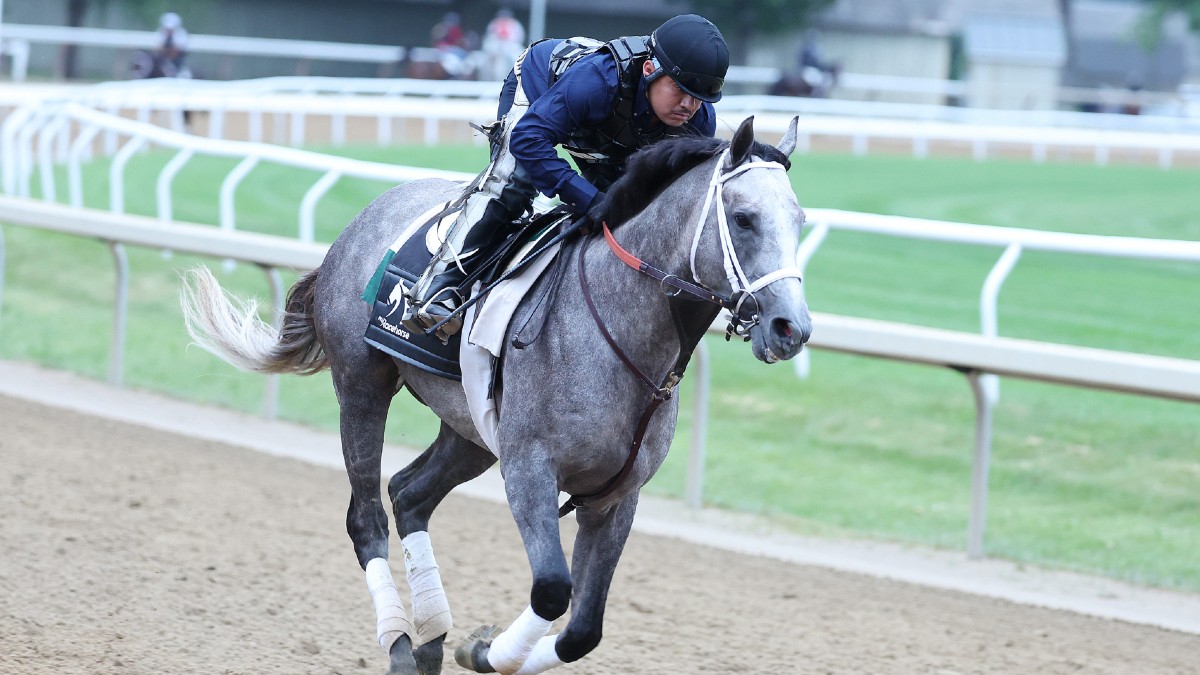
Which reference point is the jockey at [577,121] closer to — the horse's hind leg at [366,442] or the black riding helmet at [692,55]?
the black riding helmet at [692,55]

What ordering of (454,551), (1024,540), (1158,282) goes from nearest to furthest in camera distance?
(454,551) → (1024,540) → (1158,282)

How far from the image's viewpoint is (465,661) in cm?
423

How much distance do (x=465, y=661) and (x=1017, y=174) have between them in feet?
63.6

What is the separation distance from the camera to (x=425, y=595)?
4398 millimetres

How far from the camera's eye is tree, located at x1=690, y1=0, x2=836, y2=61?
39688 mm

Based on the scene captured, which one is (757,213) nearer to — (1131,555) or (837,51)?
(1131,555)

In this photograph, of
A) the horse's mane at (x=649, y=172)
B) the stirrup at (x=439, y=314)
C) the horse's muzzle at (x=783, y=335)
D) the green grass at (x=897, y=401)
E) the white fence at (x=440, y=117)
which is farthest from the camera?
the white fence at (x=440, y=117)

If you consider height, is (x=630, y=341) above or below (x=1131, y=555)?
above

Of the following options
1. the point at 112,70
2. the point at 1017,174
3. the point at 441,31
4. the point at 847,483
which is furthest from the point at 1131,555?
the point at 441,31

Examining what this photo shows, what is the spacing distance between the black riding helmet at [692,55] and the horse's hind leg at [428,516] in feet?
4.91

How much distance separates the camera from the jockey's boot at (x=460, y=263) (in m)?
4.19

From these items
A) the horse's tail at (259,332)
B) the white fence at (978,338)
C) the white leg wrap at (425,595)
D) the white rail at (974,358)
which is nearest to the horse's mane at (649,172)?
the white leg wrap at (425,595)

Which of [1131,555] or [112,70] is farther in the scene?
[112,70]

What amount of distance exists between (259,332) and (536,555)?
183cm
